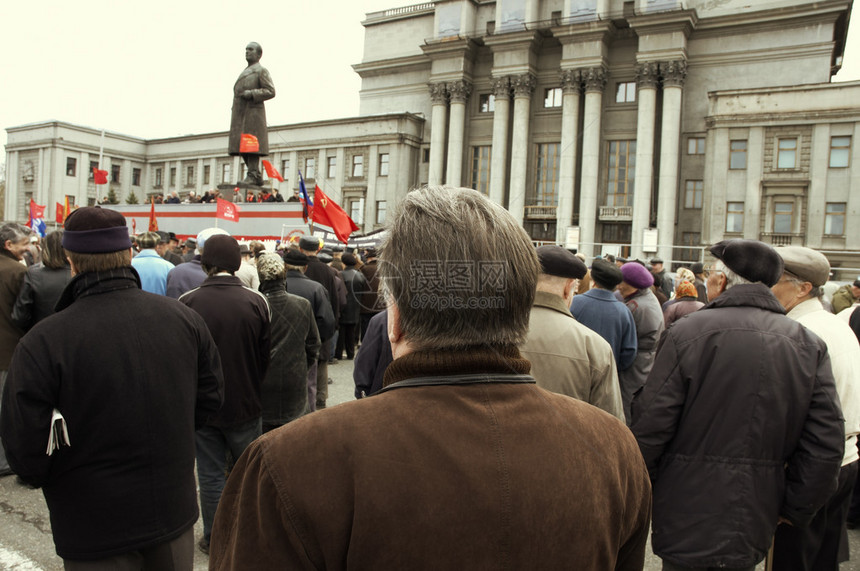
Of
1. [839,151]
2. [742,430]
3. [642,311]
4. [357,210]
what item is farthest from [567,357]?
[357,210]

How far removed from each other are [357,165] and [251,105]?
96.8 ft

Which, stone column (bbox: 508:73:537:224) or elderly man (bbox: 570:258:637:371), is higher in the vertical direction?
stone column (bbox: 508:73:537:224)

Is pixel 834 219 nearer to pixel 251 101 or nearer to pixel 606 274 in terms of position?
pixel 251 101

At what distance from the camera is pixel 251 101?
1942 centimetres

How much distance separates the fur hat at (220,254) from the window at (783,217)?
37533mm

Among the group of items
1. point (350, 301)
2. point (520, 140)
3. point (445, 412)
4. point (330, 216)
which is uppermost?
point (520, 140)

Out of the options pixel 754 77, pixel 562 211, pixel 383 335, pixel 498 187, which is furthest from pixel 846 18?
pixel 383 335

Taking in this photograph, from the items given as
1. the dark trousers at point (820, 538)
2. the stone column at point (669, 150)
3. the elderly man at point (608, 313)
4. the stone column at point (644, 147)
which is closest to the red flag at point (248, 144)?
the elderly man at point (608, 313)

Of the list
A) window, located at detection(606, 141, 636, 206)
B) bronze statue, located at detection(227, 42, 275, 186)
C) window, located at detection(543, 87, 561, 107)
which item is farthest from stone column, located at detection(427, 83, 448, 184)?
bronze statue, located at detection(227, 42, 275, 186)

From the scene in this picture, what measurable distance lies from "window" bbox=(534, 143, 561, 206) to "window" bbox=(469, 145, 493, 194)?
377 cm

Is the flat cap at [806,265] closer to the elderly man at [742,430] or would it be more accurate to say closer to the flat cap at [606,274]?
the elderly man at [742,430]

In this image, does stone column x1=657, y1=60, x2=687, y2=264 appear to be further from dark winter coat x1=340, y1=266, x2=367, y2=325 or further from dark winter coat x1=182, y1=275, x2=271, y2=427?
dark winter coat x1=182, y1=275, x2=271, y2=427

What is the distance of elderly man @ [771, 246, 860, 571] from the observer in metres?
3.48

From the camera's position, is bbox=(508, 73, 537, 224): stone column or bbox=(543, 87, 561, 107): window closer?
bbox=(508, 73, 537, 224): stone column
